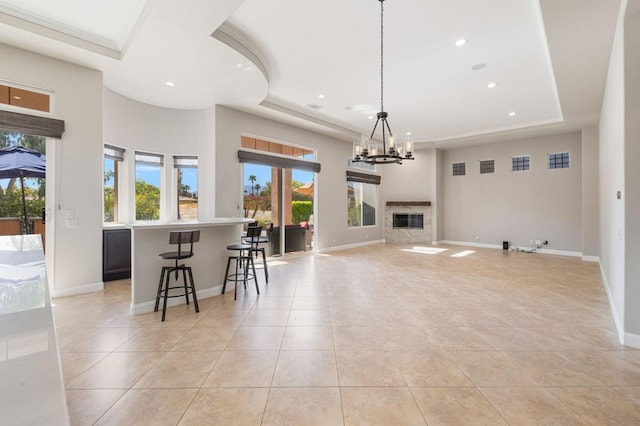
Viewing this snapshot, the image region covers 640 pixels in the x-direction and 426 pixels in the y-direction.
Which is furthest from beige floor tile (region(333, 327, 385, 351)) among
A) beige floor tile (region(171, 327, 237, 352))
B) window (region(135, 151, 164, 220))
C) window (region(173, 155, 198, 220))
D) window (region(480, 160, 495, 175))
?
window (region(480, 160, 495, 175))

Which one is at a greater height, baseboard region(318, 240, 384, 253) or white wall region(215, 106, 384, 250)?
white wall region(215, 106, 384, 250)

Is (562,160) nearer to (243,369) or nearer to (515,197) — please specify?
(515,197)

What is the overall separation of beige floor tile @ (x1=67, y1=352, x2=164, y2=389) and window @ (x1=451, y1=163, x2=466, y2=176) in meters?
10.2

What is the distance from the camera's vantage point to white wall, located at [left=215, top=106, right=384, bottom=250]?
241 inches

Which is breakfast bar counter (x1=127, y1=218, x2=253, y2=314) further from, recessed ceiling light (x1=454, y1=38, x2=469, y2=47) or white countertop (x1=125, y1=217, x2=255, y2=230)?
recessed ceiling light (x1=454, y1=38, x2=469, y2=47)

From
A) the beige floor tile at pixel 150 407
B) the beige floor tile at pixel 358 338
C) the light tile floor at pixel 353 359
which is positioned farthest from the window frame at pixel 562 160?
the beige floor tile at pixel 150 407

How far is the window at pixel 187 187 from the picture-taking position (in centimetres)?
653

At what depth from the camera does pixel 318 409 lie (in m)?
1.98

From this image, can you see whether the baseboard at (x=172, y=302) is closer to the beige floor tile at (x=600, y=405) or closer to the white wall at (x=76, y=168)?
the white wall at (x=76, y=168)

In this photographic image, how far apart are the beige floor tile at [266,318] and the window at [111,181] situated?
3957mm

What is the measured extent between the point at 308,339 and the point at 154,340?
156cm

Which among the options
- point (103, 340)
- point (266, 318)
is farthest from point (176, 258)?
point (266, 318)

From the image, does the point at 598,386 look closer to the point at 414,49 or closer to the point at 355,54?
the point at 414,49

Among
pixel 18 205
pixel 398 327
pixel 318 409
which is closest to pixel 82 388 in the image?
pixel 318 409
